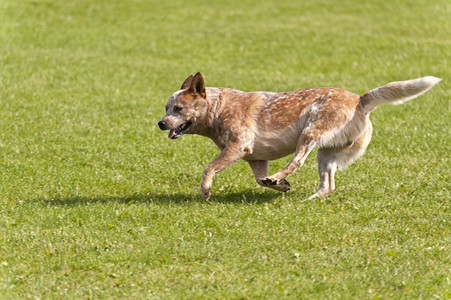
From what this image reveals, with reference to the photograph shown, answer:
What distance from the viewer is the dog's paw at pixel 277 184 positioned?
898 cm

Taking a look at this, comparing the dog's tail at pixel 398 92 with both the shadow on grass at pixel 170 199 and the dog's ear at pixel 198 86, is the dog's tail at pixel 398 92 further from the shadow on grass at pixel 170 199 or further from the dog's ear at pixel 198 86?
the dog's ear at pixel 198 86

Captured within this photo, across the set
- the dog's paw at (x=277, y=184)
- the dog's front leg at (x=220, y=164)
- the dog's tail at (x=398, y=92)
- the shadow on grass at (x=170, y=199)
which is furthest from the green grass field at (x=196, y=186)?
the dog's tail at (x=398, y=92)

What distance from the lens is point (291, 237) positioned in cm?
817

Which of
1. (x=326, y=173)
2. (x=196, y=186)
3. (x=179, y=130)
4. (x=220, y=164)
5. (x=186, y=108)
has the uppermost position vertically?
(x=186, y=108)

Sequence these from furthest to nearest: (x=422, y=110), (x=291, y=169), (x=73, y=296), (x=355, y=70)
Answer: (x=355, y=70)
(x=422, y=110)
(x=291, y=169)
(x=73, y=296)

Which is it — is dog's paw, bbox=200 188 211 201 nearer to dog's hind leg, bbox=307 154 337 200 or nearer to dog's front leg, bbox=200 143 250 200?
dog's front leg, bbox=200 143 250 200

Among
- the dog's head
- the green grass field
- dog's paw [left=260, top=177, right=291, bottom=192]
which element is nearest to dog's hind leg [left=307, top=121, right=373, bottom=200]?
the green grass field

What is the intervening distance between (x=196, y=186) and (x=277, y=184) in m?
1.48

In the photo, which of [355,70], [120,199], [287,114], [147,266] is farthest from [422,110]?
[147,266]

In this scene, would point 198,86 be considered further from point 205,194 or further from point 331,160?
point 331,160

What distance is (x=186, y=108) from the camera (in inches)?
373

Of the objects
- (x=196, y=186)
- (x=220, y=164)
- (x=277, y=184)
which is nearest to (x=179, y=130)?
(x=220, y=164)

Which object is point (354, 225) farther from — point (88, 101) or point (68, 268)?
point (88, 101)

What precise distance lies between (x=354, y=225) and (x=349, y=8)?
64.5 feet
